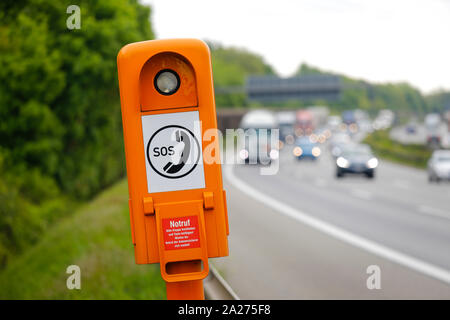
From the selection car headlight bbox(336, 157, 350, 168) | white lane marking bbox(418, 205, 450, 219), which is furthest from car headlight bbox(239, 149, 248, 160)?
white lane marking bbox(418, 205, 450, 219)

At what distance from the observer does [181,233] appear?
333 centimetres

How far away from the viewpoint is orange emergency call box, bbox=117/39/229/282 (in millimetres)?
3320

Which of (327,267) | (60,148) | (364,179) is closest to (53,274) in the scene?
(327,267)

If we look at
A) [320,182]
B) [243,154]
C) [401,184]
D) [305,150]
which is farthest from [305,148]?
[401,184]

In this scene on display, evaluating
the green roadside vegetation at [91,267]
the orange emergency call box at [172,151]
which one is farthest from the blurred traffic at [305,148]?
the orange emergency call box at [172,151]

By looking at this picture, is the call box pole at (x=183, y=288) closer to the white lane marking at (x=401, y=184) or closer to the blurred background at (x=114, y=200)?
the blurred background at (x=114, y=200)

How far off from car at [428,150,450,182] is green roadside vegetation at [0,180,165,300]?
19242mm

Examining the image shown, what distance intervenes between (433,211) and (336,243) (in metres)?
7.40

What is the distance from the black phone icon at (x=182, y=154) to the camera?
334 centimetres

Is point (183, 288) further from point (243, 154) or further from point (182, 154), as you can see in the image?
point (243, 154)

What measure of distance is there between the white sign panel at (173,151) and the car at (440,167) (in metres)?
29.8

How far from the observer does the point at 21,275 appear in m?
13.0
